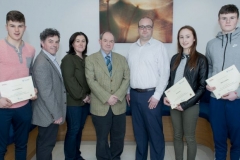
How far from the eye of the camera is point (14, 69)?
205cm

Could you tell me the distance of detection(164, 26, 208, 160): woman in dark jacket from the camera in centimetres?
226

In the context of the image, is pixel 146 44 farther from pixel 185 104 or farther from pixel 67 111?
pixel 67 111

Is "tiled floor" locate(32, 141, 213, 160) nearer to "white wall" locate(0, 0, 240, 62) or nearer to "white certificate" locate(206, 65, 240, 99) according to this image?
"white certificate" locate(206, 65, 240, 99)

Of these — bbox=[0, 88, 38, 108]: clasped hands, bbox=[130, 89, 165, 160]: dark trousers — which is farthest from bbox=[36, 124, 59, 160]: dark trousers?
bbox=[130, 89, 165, 160]: dark trousers

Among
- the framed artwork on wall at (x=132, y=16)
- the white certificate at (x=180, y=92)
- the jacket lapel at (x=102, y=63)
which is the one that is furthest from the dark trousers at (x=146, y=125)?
the framed artwork on wall at (x=132, y=16)

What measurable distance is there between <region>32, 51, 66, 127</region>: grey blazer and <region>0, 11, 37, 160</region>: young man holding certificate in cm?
7

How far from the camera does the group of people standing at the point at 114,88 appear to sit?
2.11 meters

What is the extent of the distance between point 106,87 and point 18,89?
2.89ft

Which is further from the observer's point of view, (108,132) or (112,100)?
(108,132)

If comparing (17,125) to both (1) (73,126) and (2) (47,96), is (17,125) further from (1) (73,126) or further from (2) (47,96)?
(1) (73,126)

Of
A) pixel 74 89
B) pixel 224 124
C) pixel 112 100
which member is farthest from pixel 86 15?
pixel 224 124

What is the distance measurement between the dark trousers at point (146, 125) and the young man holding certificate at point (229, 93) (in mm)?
597

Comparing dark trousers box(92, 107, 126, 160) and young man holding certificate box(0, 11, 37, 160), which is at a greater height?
young man holding certificate box(0, 11, 37, 160)

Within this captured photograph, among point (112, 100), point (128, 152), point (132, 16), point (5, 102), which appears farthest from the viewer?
point (132, 16)
